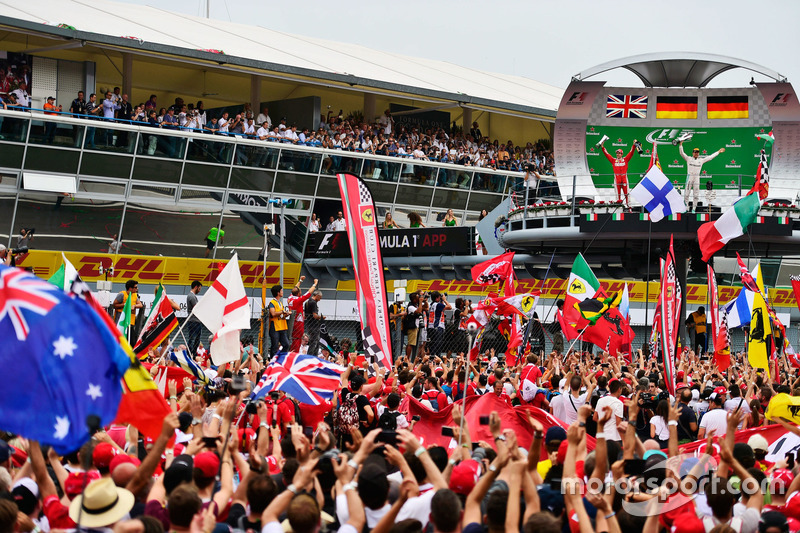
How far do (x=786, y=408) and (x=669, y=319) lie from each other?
18.4 feet

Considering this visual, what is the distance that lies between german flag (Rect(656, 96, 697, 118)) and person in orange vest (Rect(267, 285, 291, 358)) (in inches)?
589

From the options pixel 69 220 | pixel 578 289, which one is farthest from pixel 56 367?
pixel 69 220

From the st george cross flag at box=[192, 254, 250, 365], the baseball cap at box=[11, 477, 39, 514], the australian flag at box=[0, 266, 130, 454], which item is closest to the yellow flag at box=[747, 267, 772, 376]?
the st george cross flag at box=[192, 254, 250, 365]

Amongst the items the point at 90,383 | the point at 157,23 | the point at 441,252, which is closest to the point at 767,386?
the point at 90,383

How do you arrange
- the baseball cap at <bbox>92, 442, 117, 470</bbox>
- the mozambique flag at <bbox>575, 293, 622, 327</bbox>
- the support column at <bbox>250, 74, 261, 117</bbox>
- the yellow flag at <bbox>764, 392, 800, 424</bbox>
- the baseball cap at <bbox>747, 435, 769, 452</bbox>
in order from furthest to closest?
the support column at <bbox>250, 74, 261, 117</bbox>
the mozambique flag at <bbox>575, 293, 622, 327</bbox>
the yellow flag at <bbox>764, 392, 800, 424</bbox>
the baseball cap at <bbox>747, 435, 769, 452</bbox>
the baseball cap at <bbox>92, 442, 117, 470</bbox>

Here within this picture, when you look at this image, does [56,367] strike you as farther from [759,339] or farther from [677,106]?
[677,106]

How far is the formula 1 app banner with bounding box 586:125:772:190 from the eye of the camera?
29.3 metres

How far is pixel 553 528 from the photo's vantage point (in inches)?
192

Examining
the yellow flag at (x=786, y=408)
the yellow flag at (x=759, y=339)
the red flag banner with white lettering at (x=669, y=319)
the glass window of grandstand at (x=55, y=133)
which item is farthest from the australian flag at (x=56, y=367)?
the glass window of grandstand at (x=55, y=133)

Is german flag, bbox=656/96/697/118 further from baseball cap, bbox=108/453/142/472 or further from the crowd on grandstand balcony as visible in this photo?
baseball cap, bbox=108/453/142/472

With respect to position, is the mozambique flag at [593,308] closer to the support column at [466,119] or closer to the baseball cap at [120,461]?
the baseball cap at [120,461]

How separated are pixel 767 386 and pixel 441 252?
17.9 metres

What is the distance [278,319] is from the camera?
1862 cm

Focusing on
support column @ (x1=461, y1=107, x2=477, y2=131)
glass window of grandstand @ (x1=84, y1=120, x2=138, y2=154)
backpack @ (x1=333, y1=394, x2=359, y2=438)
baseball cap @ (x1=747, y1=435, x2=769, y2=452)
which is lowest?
backpack @ (x1=333, y1=394, x2=359, y2=438)
